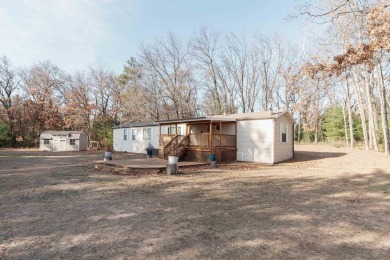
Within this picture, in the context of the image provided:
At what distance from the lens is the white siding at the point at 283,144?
1459cm

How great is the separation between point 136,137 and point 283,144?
13662 mm

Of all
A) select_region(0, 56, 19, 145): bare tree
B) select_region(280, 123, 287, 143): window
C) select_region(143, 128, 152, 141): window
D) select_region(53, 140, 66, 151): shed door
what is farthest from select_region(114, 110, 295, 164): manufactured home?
select_region(0, 56, 19, 145): bare tree

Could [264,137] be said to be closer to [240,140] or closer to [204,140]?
[240,140]

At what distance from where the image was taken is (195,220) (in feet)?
15.6

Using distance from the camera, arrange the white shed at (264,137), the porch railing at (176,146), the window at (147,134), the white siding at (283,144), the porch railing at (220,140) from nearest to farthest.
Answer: the white shed at (264,137), the white siding at (283,144), the porch railing at (176,146), the porch railing at (220,140), the window at (147,134)

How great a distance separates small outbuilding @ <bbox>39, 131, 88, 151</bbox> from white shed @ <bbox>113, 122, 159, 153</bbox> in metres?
4.55

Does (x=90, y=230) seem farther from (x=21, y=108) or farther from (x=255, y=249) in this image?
(x=21, y=108)

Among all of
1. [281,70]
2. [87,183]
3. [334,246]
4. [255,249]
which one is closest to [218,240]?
[255,249]

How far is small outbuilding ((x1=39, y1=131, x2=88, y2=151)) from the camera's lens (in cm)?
2814

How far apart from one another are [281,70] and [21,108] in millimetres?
34582

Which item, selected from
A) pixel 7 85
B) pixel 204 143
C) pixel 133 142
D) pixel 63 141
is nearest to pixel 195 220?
pixel 204 143

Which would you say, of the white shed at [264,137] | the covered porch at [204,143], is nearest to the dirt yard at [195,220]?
the white shed at [264,137]

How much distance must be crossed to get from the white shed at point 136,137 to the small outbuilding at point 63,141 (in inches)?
179

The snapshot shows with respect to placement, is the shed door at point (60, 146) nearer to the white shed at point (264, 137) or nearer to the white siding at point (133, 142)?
the white siding at point (133, 142)
